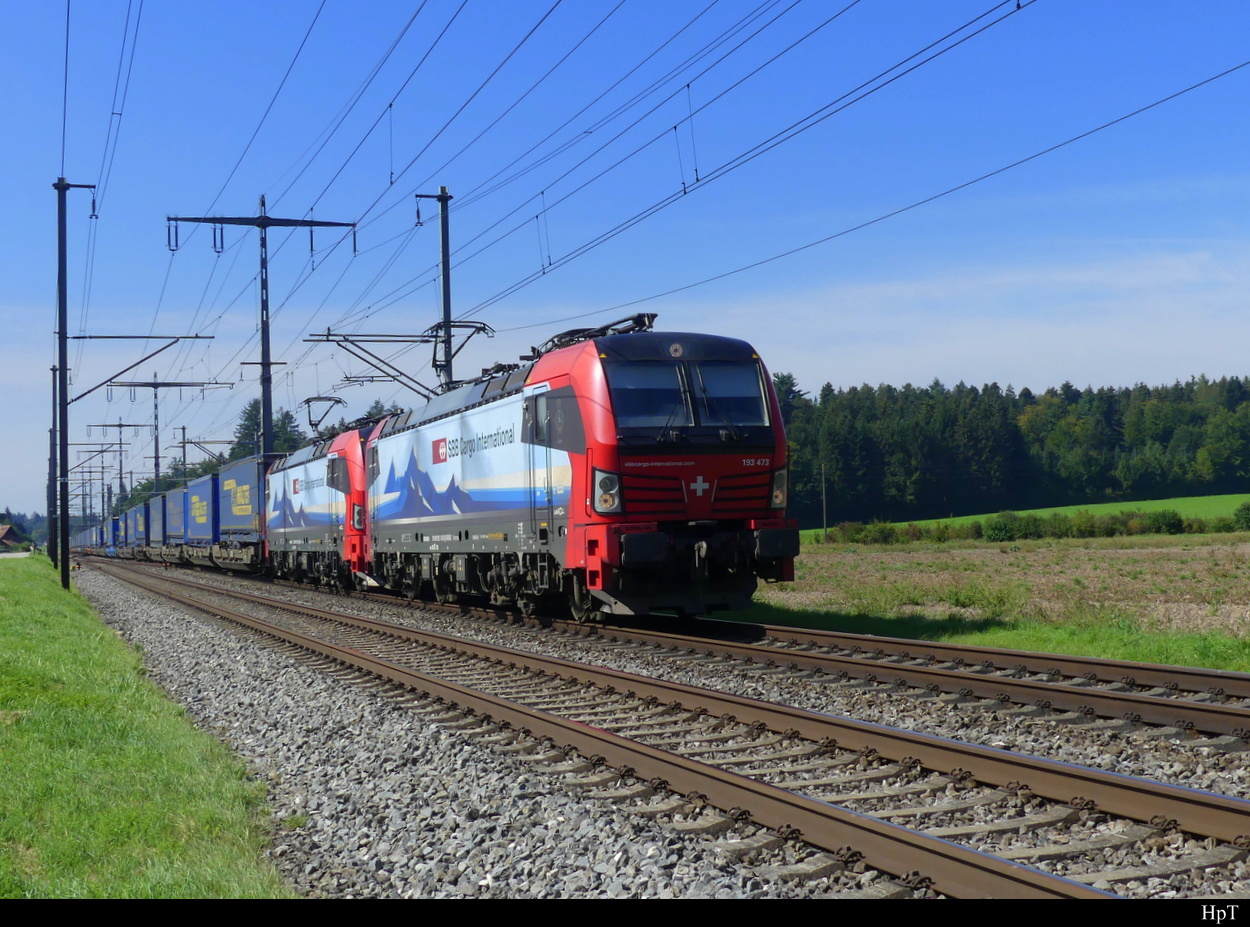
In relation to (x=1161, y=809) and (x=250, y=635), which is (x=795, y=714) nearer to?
(x=1161, y=809)

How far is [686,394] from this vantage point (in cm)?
1438

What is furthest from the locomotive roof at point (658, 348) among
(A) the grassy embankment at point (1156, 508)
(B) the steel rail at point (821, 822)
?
(A) the grassy embankment at point (1156, 508)

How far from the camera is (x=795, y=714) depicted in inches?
319

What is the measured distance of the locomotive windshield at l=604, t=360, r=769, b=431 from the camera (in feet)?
45.7

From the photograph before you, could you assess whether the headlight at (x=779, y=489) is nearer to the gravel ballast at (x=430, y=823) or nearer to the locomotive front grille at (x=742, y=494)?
the locomotive front grille at (x=742, y=494)

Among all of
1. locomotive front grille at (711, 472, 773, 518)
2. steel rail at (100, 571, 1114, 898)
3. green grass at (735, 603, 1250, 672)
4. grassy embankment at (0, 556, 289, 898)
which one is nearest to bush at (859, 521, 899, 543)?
green grass at (735, 603, 1250, 672)

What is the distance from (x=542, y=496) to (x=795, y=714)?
761 centimetres

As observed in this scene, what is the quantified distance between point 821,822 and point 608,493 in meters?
8.40

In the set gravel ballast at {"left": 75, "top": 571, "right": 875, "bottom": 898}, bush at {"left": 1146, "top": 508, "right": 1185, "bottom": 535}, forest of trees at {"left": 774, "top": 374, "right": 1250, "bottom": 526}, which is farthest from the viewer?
forest of trees at {"left": 774, "top": 374, "right": 1250, "bottom": 526}

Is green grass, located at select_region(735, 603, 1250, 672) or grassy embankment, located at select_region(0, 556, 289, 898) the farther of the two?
green grass, located at select_region(735, 603, 1250, 672)

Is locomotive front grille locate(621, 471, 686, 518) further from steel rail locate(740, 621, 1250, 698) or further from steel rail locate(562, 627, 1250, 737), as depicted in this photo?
steel rail locate(740, 621, 1250, 698)

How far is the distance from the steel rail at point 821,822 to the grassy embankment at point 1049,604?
258 inches

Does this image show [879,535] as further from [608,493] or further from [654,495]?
[608,493]

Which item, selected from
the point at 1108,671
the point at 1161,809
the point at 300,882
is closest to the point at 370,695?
the point at 300,882
